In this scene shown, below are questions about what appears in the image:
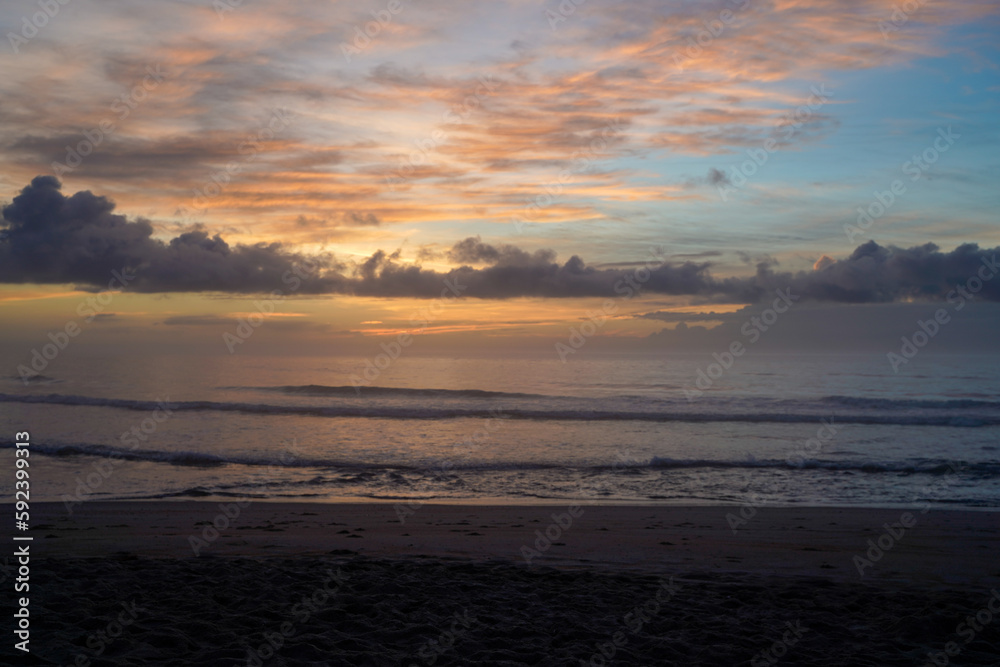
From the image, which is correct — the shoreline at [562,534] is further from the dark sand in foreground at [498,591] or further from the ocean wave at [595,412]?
the ocean wave at [595,412]

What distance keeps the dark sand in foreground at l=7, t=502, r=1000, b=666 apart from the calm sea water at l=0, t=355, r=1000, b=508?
2.92 meters

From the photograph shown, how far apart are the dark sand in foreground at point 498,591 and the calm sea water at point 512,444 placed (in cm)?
292

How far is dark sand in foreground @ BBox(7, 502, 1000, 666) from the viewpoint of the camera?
498 cm

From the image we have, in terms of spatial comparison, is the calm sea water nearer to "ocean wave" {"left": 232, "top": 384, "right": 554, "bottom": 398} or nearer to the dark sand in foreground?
"ocean wave" {"left": 232, "top": 384, "right": 554, "bottom": 398}

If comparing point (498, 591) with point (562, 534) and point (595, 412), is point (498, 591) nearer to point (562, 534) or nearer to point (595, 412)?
point (562, 534)

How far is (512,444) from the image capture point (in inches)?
814

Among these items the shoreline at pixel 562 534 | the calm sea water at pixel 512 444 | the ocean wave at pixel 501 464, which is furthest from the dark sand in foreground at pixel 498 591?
the ocean wave at pixel 501 464

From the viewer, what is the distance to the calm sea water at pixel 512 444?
13586mm

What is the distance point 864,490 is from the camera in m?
13.8

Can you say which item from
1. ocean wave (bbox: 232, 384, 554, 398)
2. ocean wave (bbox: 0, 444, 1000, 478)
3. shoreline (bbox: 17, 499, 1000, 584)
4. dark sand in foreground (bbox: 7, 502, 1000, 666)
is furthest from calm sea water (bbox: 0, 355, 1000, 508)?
dark sand in foreground (bbox: 7, 502, 1000, 666)

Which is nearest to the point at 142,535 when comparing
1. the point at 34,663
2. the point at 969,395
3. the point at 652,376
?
the point at 34,663

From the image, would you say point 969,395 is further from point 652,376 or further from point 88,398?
point 88,398

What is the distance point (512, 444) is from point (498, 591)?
1414 cm

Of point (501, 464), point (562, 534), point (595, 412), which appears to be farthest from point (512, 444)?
point (562, 534)
